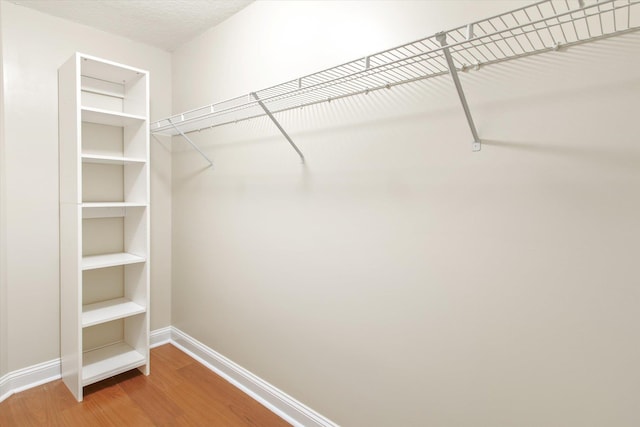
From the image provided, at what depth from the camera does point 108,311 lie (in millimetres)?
2285

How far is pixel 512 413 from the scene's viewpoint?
3.80 ft

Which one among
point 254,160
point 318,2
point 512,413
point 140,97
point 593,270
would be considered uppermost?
point 318,2

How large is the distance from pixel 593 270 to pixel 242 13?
2.23m

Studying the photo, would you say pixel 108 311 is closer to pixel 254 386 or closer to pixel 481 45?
pixel 254 386

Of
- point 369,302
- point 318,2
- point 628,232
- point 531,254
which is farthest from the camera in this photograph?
point 318,2

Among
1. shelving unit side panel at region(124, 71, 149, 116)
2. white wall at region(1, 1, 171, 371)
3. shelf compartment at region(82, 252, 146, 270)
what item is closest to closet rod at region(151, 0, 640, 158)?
shelving unit side panel at region(124, 71, 149, 116)

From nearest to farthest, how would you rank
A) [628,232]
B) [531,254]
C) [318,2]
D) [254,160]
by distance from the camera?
[628,232]
[531,254]
[318,2]
[254,160]

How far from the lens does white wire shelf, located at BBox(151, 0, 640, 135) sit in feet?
2.93

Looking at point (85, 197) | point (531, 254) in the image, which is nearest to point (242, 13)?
point (85, 197)

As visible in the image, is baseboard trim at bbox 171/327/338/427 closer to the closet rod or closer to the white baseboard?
the white baseboard

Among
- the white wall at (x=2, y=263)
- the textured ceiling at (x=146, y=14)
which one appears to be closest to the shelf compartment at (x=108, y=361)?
the white wall at (x=2, y=263)

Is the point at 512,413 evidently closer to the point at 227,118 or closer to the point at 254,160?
the point at 254,160

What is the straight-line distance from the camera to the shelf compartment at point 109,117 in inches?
82.5

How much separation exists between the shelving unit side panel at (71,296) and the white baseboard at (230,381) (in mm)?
147
